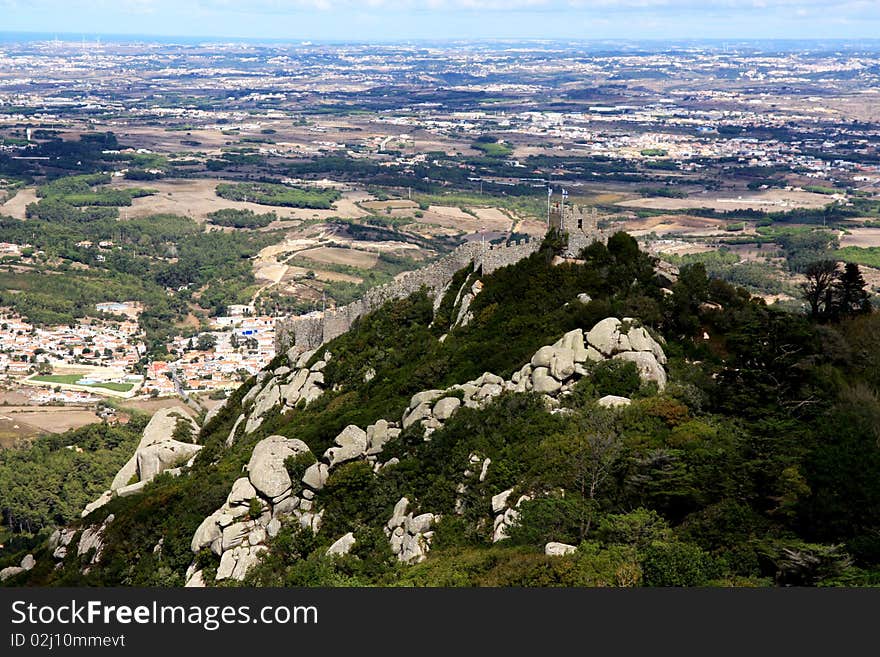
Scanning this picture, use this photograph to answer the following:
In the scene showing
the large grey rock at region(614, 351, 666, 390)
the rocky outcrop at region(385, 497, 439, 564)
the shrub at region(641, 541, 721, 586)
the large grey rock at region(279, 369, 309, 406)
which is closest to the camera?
the shrub at region(641, 541, 721, 586)

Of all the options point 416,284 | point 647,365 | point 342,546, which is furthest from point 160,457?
point 647,365

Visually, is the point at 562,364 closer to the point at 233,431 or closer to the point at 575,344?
the point at 575,344

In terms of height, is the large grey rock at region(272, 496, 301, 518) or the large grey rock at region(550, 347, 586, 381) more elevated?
the large grey rock at region(550, 347, 586, 381)

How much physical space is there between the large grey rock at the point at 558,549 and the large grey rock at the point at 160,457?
2285 cm

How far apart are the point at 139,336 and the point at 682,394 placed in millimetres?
86803

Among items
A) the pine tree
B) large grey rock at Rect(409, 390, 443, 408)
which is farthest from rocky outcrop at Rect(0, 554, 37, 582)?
the pine tree

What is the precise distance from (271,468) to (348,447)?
2077 millimetres

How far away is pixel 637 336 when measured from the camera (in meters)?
29.7

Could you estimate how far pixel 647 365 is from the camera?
94.8 ft

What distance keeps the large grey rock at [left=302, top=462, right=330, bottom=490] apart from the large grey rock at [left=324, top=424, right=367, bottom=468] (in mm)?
427

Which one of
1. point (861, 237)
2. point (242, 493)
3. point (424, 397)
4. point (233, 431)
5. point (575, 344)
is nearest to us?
point (242, 493)

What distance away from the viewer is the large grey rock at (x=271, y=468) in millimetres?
27281

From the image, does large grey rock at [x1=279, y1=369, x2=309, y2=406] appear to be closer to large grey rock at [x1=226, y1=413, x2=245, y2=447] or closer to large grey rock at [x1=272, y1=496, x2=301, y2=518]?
large grey rock at [x1=226, y1=413, x2=245, y2=447]

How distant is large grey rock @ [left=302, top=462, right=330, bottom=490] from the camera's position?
2702 cm
